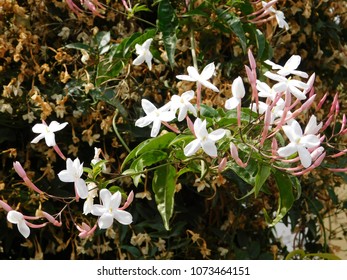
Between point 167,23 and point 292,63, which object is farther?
point 167,23

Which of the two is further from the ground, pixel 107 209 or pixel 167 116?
pixel 167 116

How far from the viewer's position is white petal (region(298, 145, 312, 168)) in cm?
106

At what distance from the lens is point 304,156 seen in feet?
3.48

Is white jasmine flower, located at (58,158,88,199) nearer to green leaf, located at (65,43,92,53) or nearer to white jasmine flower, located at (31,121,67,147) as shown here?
white jasmine flower, located at (31,121,67,147)

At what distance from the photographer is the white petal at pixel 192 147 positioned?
3.58ft

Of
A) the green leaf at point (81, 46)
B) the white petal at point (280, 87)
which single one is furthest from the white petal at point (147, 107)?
the green leaf at point (81, 46)

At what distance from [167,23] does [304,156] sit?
1.83 ft

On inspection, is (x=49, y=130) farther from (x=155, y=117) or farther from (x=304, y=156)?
(x=304, y=156)

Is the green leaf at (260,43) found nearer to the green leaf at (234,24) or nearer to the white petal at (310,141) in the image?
the green leaf at (234,24)

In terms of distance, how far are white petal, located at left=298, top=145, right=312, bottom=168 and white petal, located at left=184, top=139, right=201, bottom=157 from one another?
0.48 feet

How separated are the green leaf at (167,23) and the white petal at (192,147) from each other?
44 centimetres

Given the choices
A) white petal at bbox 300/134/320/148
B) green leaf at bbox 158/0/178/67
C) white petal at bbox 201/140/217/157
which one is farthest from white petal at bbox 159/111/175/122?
green leaf at bbox 158/0/178/67

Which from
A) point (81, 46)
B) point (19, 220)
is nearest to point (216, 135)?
point (19, 220)

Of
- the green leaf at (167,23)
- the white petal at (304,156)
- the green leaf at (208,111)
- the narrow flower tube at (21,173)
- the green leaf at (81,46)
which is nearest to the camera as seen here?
the white petal at (304,156)
